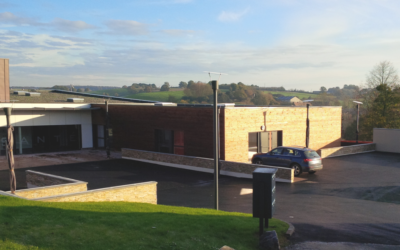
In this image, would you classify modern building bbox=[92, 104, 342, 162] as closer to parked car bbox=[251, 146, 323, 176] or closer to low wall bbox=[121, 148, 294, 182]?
low wall bbox=[121, 148, 294, 182]

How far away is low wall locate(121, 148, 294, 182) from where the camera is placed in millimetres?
19375

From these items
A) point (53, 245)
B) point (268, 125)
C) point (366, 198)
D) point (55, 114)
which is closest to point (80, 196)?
point (53, 245)

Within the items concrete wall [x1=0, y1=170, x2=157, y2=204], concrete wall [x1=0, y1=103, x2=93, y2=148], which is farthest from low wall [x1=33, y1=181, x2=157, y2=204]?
concrete wall [x1=0, y1=103, x2=93, y2=148]

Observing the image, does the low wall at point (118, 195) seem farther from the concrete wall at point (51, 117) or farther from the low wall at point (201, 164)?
the concrete wall at point (51, 117)

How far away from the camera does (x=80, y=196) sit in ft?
41.8

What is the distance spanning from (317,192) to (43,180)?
40.7 feet

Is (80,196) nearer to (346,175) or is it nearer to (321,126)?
(346,175)

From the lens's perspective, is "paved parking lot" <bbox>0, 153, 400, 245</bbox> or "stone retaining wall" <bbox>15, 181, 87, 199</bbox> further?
"stone retaining wall" <bbox>15, 181, 87, 199</bbox>

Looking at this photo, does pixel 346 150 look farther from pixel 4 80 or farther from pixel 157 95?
pixel 157 95

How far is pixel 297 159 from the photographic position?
66.6ft

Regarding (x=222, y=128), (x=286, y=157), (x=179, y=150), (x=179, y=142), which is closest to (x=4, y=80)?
(x=179, y=142)

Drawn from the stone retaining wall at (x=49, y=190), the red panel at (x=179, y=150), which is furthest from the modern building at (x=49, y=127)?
the stone retaining wall at (x=49, y=190)

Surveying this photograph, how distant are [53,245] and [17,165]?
2081 cm

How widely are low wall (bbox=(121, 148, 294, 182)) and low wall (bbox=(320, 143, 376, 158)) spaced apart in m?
8.20
